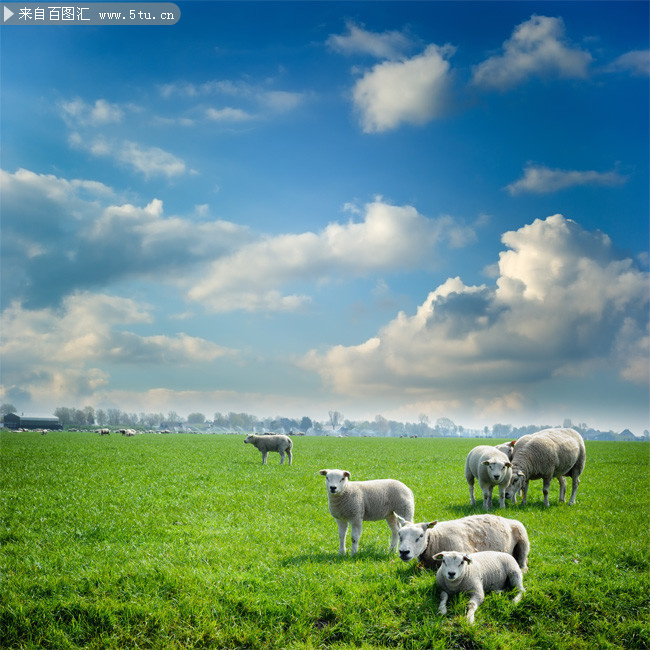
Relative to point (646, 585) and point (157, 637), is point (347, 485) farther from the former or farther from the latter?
point (646, 585)

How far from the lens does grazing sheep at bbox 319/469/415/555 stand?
36.9 ft

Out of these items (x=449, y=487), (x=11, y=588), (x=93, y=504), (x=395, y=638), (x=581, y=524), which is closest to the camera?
→ (x=395, y=638)

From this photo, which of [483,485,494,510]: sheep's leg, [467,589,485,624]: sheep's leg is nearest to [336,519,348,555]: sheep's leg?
[467,589,485,624]: sheep's leg

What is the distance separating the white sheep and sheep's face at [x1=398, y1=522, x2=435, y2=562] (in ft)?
1.36

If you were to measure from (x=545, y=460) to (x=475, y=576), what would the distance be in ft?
35.0

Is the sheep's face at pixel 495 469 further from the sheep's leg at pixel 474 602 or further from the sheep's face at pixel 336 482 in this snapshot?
the sheep's leg at pixel 474 602

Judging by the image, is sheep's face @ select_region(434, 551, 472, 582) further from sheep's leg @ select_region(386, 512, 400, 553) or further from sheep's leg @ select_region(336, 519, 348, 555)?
sheep's leg @ select_region(336, 519, 348, 555)

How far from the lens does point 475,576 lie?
892 centimetres

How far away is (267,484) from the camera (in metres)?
22.6

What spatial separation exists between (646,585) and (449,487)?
12.4 meters

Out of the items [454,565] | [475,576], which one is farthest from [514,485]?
[454,565]

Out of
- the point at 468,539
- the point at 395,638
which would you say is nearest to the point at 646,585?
the point at 468,539

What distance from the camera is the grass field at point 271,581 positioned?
841cm

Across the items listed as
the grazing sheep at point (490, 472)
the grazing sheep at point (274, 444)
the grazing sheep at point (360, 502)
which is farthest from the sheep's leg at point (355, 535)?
the grazing sheep at point (274, 444)
